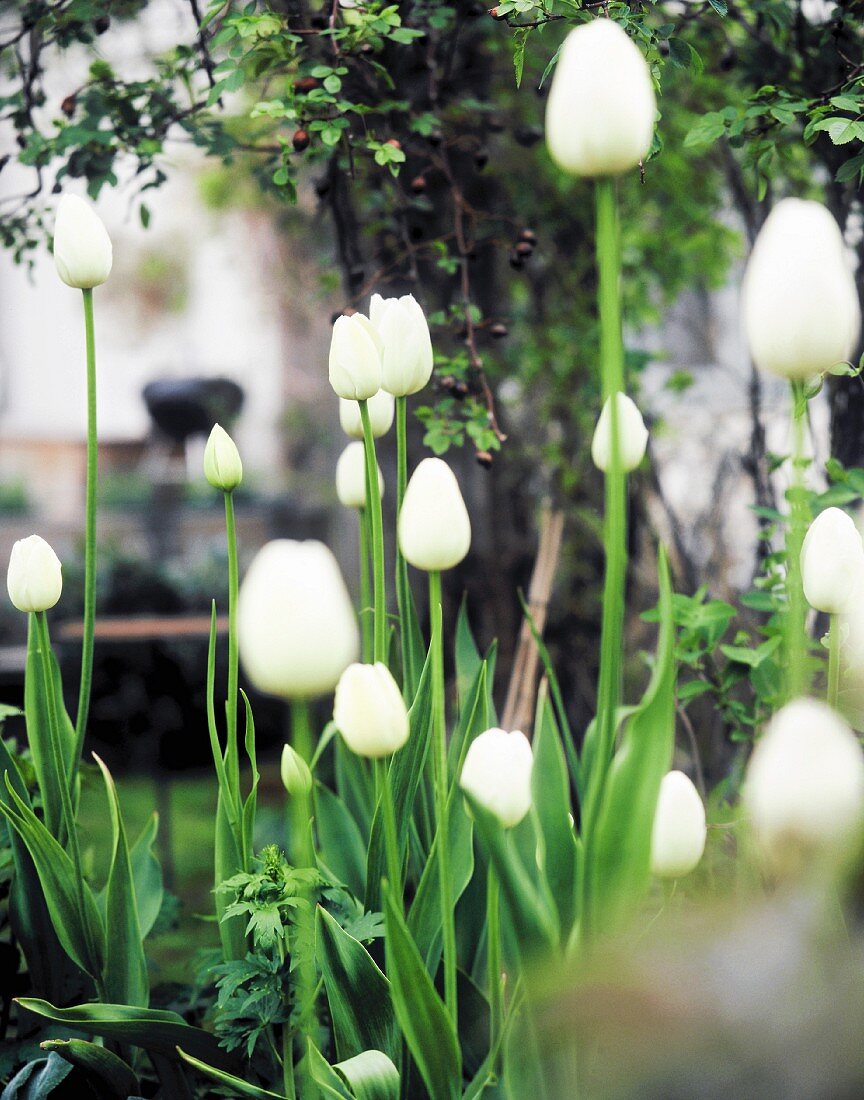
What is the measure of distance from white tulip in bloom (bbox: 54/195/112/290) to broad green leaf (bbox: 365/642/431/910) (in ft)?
1.72

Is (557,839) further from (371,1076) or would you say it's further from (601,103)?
(601,103)

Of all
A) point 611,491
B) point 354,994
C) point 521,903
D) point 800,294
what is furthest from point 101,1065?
point 800,294

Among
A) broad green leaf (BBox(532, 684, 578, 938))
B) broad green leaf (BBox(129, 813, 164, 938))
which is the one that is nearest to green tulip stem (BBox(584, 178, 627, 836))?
broad green leaf (BBox(532, 684, 578, 938))

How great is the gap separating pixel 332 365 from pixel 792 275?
418 mm

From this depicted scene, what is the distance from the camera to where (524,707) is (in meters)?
1.63

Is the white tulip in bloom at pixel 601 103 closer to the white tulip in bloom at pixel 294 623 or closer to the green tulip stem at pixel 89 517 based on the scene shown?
the white tulip in bloom at pixel 294 623

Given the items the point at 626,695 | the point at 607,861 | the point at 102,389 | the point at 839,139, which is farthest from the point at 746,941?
the point at 102,389

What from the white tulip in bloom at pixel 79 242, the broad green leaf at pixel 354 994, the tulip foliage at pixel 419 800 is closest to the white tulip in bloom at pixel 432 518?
the tulip foliage at pixel 419 800

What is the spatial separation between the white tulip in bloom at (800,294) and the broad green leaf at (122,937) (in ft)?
2.46

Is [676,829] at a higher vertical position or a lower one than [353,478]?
lower

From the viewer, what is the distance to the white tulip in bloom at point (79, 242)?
95 centimetres

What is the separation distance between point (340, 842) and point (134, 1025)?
34 cm

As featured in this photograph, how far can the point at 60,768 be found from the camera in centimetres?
101

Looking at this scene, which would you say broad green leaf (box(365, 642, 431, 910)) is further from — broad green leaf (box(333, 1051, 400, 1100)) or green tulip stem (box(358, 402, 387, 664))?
broad green leaf (box(333, 1051, 400, 1100))
